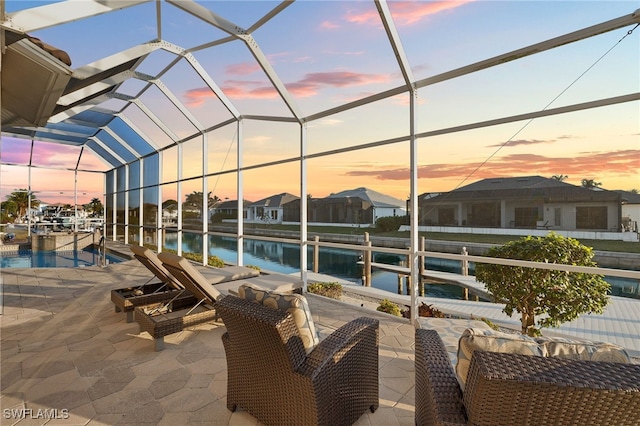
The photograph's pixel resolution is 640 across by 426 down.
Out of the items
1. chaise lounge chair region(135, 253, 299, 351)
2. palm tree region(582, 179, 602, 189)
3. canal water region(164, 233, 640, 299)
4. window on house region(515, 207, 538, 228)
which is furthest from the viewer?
canal water region(164, 233, 640, 299)

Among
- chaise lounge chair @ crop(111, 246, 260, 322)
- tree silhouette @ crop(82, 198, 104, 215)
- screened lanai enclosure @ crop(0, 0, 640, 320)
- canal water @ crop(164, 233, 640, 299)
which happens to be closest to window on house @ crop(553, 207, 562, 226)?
screened lanai enclosure @ crop(0, 0, 640, 320)

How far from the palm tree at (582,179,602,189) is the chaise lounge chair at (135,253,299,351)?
4.96 meters

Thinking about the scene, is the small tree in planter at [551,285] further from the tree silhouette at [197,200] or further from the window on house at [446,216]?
the tree silhouette at [197,200]

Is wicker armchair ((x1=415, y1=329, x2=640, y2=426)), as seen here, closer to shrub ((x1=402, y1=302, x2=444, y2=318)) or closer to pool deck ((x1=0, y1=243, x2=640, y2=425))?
pool deck ((x1=0, y1=243, x2=640, y2=425))

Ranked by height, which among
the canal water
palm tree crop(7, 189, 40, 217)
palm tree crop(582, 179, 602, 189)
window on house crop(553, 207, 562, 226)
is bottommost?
the canal water

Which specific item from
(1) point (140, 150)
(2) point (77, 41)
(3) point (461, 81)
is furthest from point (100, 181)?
(3) point (461, 81)

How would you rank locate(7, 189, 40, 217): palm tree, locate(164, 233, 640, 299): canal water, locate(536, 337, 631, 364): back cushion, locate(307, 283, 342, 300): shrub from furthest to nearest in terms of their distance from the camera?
locate(7, 189, 40, 217): palm tree < locate(164, 233, 640, 299): canal water < locate(307, 283, 342, 300): shrub < locate(536, 337, 631, 364): back cushion

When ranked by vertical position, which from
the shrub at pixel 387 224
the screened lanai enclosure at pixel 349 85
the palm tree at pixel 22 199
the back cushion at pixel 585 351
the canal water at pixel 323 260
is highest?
the screened lanai enclosure at pixel 349 85

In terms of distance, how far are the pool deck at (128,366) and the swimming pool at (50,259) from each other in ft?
23.8

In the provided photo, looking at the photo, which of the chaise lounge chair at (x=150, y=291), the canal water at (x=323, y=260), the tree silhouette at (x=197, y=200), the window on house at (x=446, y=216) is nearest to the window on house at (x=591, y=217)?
the window on house at (x=446, y=216)

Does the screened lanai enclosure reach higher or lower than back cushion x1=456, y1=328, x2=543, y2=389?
higher

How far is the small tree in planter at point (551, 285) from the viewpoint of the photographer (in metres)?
3.91

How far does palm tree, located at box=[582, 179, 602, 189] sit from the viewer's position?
443 centimetres

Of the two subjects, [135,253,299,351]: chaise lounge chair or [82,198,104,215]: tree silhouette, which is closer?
[135,253,299,351]: chaise lounge chair
